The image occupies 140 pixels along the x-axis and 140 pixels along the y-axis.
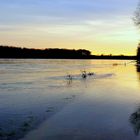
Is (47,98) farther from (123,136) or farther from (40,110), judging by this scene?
(123,136)

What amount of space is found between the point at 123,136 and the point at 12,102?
11.7 metres

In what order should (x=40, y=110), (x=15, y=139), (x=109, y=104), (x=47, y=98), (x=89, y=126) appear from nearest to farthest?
(x=15, y=139), (x=89, y=126), (x=40, y=110), (x=109, y=104), (x=47, y=98)

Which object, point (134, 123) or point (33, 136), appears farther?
point (134, 123)

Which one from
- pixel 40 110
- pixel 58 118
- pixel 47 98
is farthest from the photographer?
pixel 47 98

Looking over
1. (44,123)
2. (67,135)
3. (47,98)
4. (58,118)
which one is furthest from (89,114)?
(47,98)

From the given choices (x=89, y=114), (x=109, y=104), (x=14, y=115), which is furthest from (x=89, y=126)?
(x=109, y=104)

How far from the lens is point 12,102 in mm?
24359

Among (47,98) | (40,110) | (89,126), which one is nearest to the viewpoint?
(89,126)

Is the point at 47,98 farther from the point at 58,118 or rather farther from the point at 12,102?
the point at 58,118

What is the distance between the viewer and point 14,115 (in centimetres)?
1908

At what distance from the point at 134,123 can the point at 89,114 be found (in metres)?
3.25

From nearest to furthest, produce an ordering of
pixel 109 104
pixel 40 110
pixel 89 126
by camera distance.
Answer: pixel 89 126, pixel 40 110, pixel 109 104

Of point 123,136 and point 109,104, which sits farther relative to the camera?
point 109,104

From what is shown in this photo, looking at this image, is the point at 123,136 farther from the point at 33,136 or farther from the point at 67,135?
the point at 33,136
